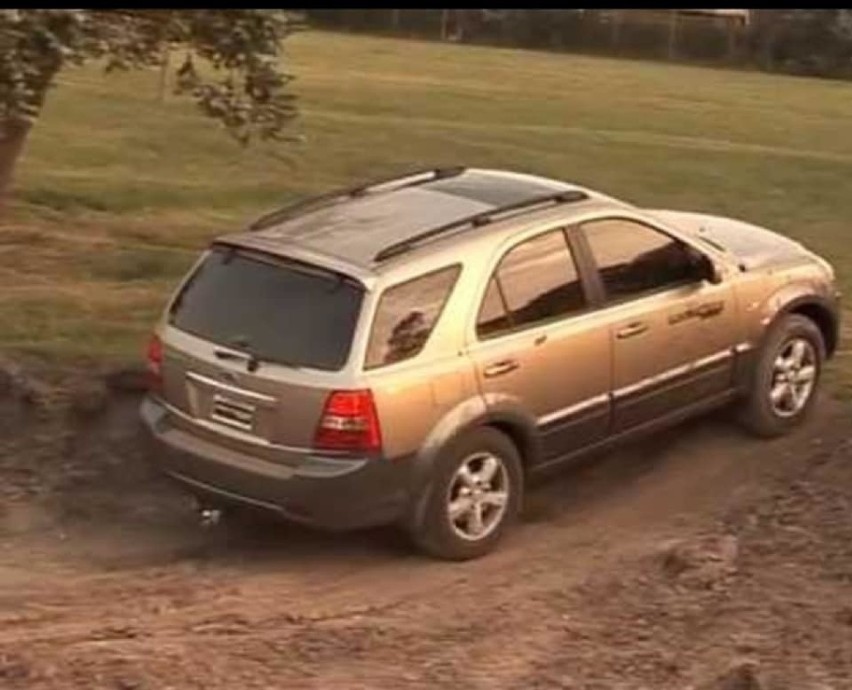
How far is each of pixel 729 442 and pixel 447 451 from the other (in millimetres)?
2413

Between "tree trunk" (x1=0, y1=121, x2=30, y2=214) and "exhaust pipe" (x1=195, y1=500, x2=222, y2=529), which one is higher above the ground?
"tree trunk" (x1=0, y1=121, x2=30, y2=214)

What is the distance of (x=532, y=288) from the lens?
32.2 ft

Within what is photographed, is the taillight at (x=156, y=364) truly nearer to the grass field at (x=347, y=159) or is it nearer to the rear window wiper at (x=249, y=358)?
the rear window wiper at (x=249, y=358)

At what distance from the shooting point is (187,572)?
9.48m

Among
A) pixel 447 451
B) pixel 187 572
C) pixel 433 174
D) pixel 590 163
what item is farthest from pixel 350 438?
pixel 590 163

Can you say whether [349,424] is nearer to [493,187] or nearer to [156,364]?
[156,364]

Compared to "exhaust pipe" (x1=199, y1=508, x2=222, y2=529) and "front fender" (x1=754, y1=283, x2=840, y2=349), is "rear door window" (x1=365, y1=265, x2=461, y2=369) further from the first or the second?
"front fender" (x1=754, y1=283, x2=840, y2=349)

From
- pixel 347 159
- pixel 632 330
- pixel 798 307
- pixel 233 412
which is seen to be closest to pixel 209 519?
pixel 233 412

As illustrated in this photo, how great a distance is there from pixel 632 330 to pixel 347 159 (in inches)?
474

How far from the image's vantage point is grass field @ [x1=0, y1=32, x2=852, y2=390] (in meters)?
14.8

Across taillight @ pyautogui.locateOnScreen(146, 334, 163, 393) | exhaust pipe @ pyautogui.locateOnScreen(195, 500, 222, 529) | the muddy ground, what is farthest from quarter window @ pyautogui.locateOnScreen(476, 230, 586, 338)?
exhaust pipe @ pyautogui.locateOnScreen(195, 500, 222, 529)

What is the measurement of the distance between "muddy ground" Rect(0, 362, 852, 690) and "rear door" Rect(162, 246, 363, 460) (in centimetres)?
78

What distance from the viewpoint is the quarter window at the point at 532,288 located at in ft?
31.6

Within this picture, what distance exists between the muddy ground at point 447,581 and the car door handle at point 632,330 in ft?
3.18
